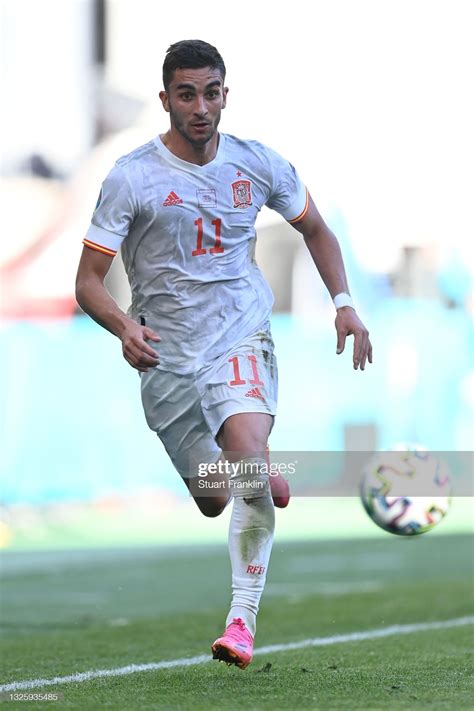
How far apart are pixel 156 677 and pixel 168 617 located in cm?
413

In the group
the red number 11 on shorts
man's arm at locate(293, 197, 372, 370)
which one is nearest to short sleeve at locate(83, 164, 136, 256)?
the red number 11 on shorts

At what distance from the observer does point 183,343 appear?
5.73 meters

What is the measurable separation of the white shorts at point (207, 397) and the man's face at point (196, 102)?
0.84 meters

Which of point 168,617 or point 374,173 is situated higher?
point 374,173

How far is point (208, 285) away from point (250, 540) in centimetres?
104

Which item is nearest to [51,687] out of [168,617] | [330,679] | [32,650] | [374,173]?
[330,679]

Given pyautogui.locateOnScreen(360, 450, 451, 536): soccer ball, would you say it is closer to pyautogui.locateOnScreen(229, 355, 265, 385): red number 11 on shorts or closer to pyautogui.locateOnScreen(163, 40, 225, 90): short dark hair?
pyautogui.locateOnScreen(229, 355, 265, 385): red number 11 on shorts

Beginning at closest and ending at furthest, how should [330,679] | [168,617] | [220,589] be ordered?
1. [330,679]
2. [168,617]
3. [220,589]

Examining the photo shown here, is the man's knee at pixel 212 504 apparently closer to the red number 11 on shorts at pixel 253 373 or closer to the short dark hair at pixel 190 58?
the red number 11 on shorts at pixel 253 373

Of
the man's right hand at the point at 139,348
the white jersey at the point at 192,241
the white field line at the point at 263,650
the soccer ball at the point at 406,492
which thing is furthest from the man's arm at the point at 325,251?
the white field line at the point at 263,650

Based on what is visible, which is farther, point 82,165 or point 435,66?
point 435,66

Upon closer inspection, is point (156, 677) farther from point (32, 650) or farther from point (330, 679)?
point (32, 650)

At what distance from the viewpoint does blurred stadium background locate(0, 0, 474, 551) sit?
2195 centimetres

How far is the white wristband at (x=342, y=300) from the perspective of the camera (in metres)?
5.79
